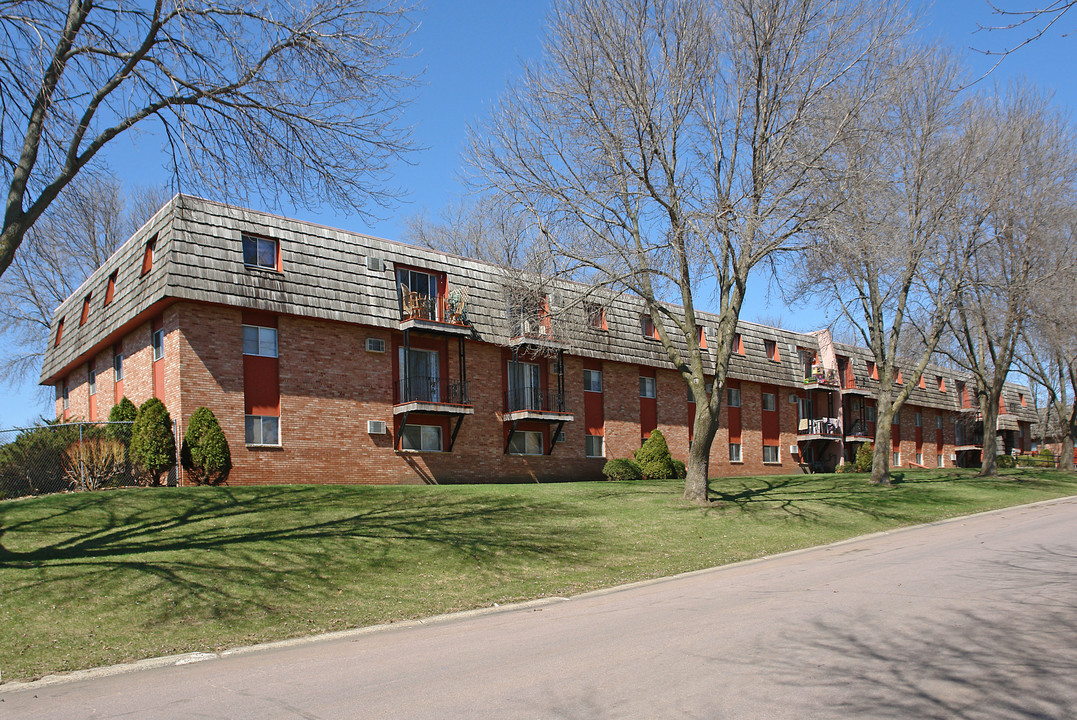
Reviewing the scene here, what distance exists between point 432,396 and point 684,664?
64.7ft

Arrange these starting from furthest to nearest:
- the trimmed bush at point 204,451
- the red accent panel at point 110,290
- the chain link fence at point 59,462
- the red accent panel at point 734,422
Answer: the red accent panel at point 734,422
the red accent panel at point 110,290
the trimmed bush at point 204,451
the chain link fence at point 59,462

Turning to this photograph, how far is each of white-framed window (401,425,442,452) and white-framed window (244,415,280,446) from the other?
389 centimetres

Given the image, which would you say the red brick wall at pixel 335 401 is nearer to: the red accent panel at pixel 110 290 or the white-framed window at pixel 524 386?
the white-framed window at pixel 524 386

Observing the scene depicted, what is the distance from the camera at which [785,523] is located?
61.4 ft

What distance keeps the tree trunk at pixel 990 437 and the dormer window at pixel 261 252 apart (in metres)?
28.7

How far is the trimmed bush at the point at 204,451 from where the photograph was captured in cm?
2058

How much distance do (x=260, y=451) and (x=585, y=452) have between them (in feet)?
41.3

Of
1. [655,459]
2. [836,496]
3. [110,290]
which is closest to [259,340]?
[110,290]

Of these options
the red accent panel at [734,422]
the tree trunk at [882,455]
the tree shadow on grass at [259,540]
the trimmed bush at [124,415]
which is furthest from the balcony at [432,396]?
the red accent panel at [734,422]

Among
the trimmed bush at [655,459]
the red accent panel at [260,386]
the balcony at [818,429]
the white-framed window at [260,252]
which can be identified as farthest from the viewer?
the balcony at [818,429]

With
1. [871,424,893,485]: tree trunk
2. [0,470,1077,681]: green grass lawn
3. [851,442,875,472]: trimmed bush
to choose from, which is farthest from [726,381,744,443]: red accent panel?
[0,470,1077,681]: green grass lawn

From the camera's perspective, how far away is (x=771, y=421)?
3950 cm

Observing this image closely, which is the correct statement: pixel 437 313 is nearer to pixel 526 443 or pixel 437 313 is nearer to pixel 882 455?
pixel 526 443

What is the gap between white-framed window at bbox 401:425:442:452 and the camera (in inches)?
997
